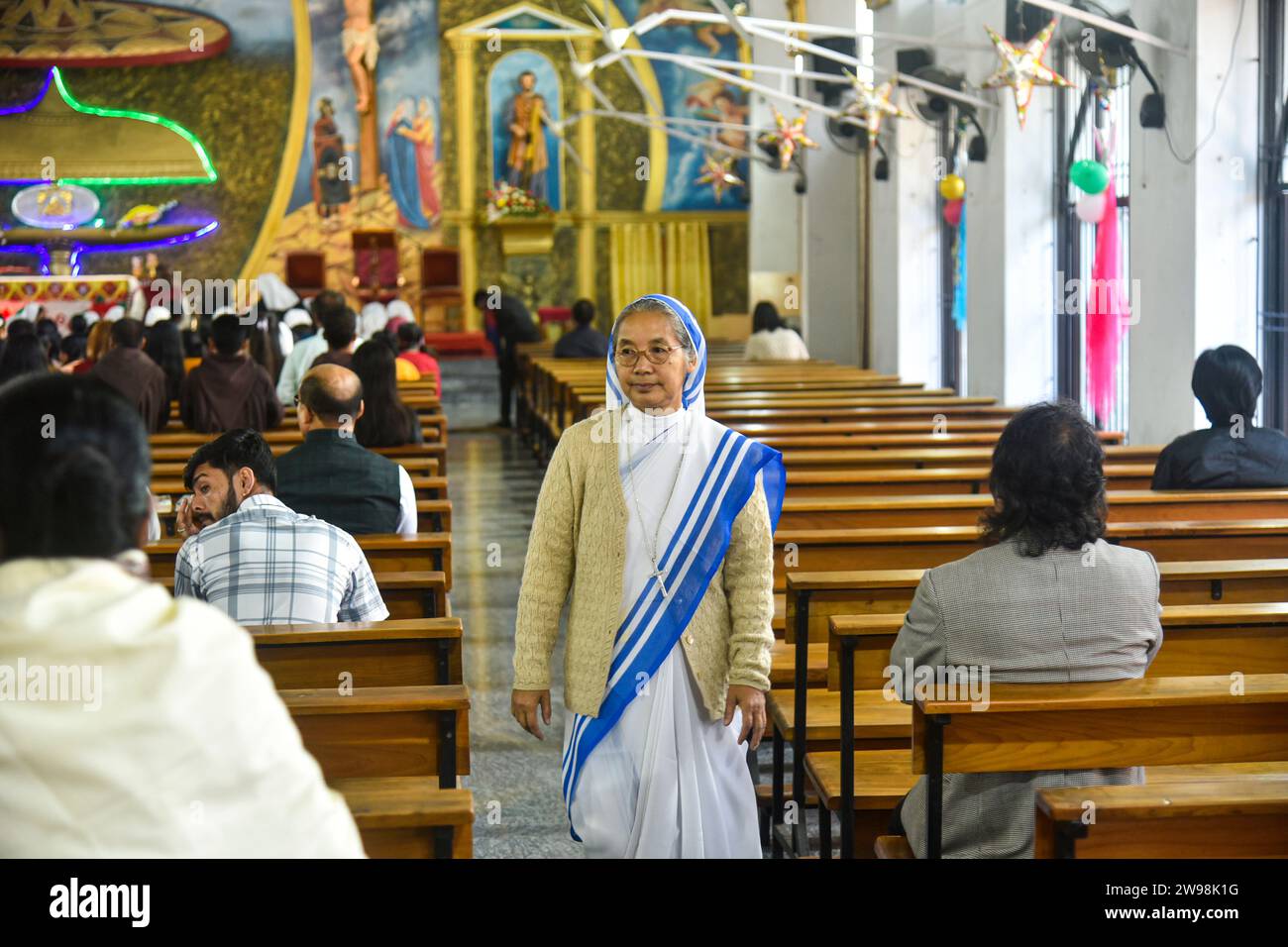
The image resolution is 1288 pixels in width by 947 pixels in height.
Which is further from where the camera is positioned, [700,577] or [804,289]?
[804,289]

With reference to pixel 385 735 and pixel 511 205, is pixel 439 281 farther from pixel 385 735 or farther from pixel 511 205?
pixel 385 735

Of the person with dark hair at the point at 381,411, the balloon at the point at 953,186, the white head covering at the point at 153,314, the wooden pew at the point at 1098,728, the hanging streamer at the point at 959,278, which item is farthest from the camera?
the white head covering at the point at 153,314

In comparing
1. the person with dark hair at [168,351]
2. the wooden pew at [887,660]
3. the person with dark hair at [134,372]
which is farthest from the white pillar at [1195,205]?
the person with dark hair at [168,351]

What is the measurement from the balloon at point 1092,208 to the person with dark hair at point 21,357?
6.22 metres

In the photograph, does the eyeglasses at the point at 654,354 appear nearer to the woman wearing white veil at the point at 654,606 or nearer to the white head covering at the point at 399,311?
the woman wearing white veil at the point at 654,606

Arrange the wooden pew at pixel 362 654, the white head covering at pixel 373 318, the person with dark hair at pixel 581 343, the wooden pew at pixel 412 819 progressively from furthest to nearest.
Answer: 1. the white head covering at pixel 373 318
2. the person with dark hair at pixel 581 343
3. the wooden pew at pixel 362 654
4. the wooden pew at pixel 412 819

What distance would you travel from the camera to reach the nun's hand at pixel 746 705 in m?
2.87

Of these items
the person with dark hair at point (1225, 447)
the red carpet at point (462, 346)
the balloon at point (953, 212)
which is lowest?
the person with dark hair at point (1225, 447)

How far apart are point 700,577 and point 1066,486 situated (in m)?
0.66

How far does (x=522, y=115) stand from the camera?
20266mm

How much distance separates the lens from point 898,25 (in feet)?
41.7
